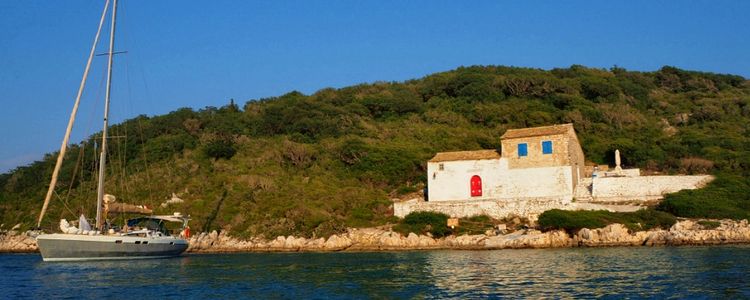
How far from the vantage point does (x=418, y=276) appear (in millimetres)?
24047

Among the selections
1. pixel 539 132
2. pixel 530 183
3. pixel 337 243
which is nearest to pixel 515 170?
pixel 530 183

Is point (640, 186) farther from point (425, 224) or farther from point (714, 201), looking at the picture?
point (425, 224)

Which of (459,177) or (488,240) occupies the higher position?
(459,177)

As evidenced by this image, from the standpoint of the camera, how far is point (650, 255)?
28.9m

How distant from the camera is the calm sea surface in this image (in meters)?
19.8

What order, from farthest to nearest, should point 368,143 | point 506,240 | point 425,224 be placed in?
1. point 368,143
2. point 425,224
3. point 506,240

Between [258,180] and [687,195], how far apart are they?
95.5 ft

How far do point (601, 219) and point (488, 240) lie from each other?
20.5 feet

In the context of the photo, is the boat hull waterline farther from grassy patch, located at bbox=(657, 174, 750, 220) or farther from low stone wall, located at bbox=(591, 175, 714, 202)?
grassy patch, located at bbox=(657, 174, 750, 220)

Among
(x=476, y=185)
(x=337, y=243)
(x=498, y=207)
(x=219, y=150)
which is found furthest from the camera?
(x=219, y=150)

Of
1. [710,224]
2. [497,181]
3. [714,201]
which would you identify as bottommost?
[710,224]

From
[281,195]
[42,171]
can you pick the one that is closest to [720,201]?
[281,195]

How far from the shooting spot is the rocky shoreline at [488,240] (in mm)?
34531

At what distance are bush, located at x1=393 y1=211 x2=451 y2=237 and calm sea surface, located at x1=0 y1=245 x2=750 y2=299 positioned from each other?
5599mm
